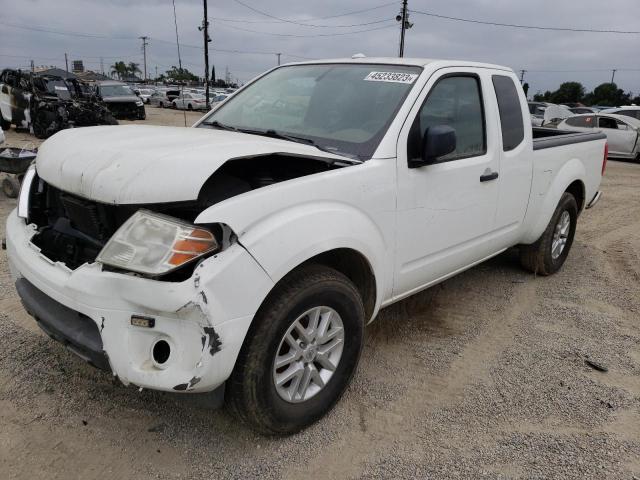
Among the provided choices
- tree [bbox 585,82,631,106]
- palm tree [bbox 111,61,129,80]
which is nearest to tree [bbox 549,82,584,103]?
tree [bbox 585,82,631,106]

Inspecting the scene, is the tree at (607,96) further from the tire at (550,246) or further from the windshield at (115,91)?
the tire at (550,246)

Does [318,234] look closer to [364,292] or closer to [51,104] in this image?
[364,292]

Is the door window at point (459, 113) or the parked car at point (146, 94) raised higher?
the parked car at point (146, 94)

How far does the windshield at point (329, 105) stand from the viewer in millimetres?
2975

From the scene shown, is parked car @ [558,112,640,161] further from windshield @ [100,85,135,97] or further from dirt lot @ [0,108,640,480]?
windshield @ [100,85,135,97]

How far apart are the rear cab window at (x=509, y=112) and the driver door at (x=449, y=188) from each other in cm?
12

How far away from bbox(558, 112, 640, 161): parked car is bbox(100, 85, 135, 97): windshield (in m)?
17.7

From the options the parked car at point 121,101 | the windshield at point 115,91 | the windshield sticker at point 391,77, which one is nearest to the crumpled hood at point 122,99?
the parked car at point 121,101

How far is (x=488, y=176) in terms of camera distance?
139 inches

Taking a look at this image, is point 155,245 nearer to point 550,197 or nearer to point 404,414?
point 404,414

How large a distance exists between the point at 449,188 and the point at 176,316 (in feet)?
6.19

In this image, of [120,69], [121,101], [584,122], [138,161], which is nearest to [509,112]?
[138,161]

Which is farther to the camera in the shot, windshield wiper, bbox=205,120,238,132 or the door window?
windshield wiper, bbox=205,120,238,132

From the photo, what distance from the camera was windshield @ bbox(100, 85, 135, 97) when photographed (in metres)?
22.9
